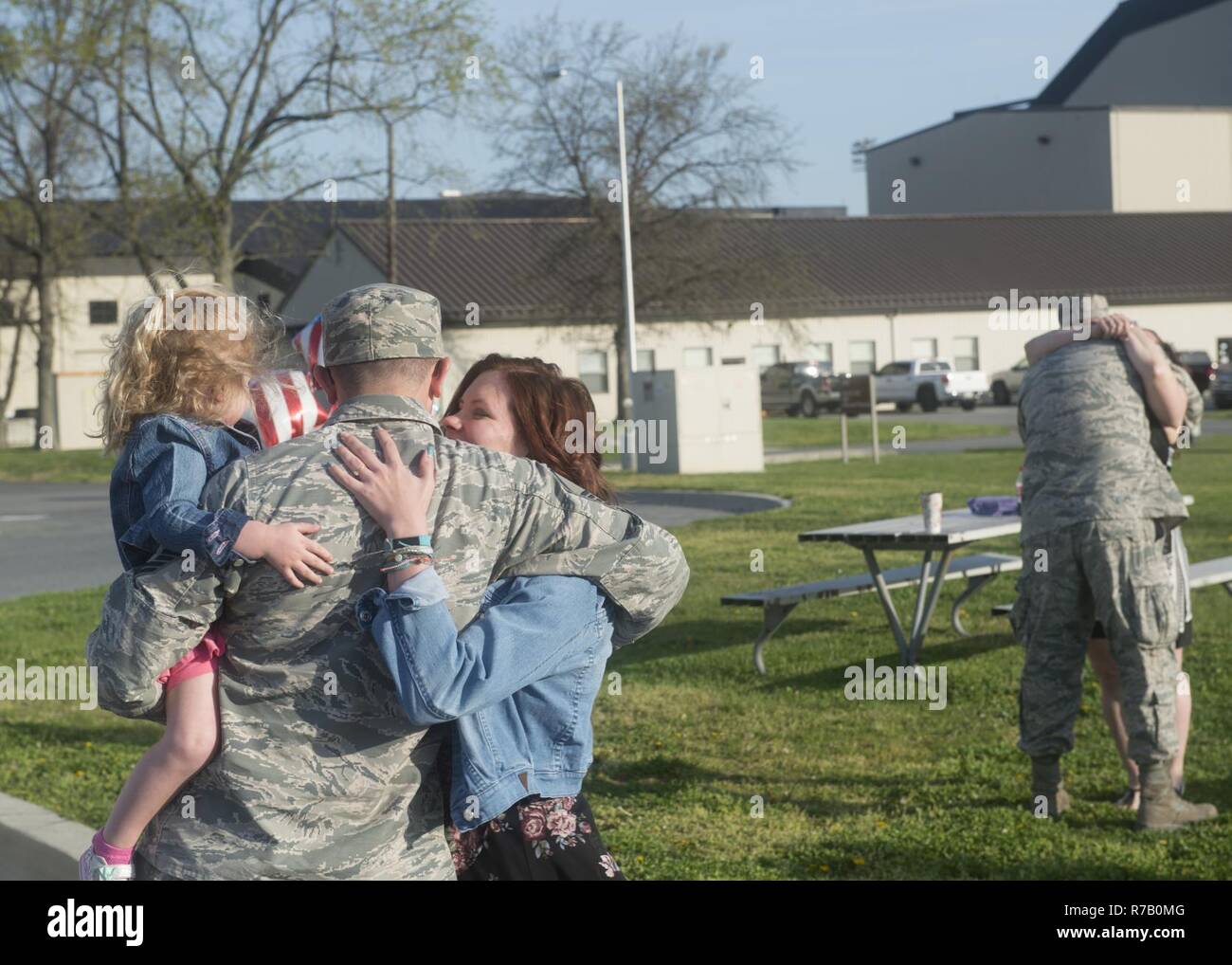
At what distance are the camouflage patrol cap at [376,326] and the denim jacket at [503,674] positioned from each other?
41 cm

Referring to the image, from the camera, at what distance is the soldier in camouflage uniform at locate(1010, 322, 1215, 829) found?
18.9ft

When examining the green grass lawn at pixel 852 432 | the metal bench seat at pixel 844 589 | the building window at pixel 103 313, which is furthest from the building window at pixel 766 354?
the metal bench seat at pixel 844 589

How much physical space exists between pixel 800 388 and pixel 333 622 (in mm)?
46851

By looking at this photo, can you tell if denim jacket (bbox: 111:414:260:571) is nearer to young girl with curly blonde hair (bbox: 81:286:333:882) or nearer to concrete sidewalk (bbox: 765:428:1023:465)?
young girl with curly blonde hair (bbox: 81:286:333:882)

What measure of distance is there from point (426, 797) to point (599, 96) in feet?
117

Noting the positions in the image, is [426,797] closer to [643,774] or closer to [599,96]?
[643,774]

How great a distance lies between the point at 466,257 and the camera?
5334 cm

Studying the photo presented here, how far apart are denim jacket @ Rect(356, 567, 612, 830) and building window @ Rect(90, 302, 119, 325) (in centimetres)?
6586

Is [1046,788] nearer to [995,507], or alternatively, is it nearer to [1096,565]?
[1096,565]

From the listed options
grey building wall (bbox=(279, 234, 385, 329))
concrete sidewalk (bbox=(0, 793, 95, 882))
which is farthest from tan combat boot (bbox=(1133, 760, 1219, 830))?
grey building wall (bbox=(279, 234, 385, 329))

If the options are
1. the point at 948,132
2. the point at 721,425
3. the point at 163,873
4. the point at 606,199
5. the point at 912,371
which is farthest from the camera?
the point at 948,132

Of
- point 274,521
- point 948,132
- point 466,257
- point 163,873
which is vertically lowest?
point 163,873

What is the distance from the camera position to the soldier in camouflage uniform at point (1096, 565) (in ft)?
18.9

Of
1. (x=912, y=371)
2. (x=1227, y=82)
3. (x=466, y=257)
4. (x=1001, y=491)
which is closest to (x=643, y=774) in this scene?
(x=1001, y=491)
